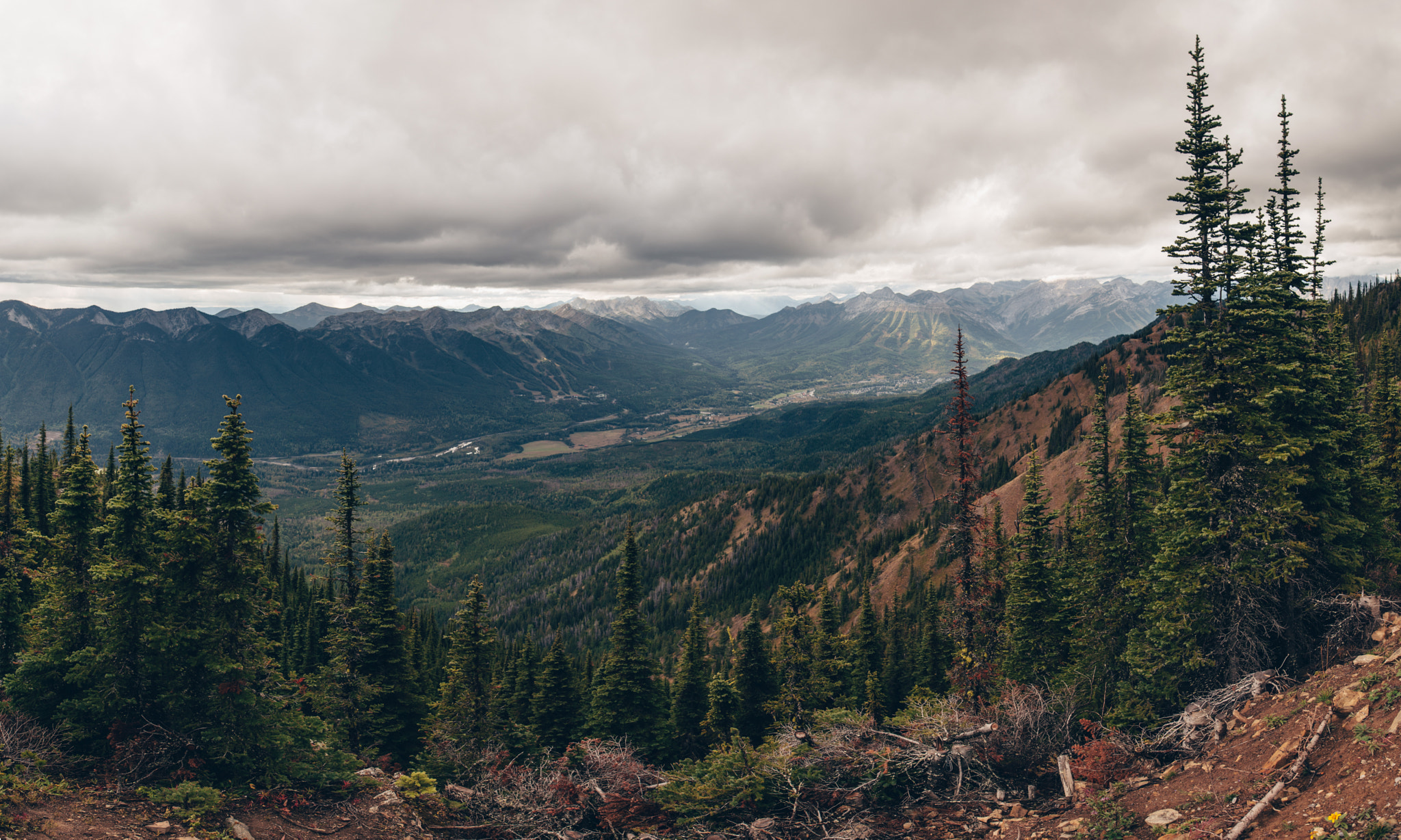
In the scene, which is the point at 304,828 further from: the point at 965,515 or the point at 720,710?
the point at 965,515

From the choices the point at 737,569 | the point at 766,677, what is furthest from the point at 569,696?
the point at 737,569

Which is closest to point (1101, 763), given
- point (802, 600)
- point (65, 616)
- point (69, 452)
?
point (802, 600)

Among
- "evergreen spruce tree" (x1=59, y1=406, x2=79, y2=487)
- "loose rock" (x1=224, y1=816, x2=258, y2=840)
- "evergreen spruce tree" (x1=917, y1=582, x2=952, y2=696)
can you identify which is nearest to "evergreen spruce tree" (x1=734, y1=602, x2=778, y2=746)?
"evergreen spruce tree" (x1=917, y1=582, x2=952, y2=696)

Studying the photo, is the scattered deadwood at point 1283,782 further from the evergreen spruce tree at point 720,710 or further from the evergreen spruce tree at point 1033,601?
the evergreen spruce tree at point 720,710

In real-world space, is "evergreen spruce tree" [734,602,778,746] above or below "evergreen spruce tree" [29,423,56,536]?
below

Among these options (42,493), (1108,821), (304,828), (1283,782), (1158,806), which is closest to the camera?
(1283,782)

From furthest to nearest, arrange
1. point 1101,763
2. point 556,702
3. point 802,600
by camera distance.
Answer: point 556,702 → point 802,600 → point 1101,763

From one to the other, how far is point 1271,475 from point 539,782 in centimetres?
3059

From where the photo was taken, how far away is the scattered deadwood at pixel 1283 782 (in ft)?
47.0

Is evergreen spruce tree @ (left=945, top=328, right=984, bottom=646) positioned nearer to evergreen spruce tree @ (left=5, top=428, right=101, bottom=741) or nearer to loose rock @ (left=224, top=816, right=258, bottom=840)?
loose rock @ (left=224, top=816, right=258, bottom=840)

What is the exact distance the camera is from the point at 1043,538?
3675cm

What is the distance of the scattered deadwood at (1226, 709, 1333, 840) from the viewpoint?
47.0 feet

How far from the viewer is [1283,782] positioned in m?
15.2

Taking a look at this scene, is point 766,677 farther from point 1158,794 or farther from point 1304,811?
point 1304,811
